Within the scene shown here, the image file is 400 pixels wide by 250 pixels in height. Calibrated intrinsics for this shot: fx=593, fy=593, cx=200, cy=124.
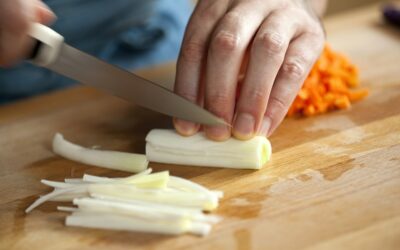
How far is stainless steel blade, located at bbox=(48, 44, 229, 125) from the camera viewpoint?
129cm

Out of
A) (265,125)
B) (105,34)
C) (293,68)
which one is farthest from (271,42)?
(105,34)

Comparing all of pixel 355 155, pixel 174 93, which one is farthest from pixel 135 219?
pixel 355 155

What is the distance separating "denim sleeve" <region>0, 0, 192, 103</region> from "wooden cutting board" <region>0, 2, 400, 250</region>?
168 millimetres

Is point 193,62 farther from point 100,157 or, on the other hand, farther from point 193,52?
point 100,157

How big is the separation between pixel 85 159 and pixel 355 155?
636 millimetres

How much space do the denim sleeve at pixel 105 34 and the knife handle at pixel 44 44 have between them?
0.69 m

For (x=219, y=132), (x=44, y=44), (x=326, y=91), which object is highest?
(x=44, y=44)

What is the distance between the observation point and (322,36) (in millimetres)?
1539

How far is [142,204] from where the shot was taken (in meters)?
1.20

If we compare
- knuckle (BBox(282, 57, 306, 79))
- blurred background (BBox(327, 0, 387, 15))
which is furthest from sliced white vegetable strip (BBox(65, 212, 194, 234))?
blurred background (BBox(327, 0, 387, 15))

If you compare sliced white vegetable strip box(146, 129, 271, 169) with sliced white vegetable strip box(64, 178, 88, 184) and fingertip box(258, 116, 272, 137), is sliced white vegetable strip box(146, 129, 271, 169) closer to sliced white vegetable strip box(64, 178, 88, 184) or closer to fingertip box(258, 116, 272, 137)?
fingertip box(258, 116, 272, 137)

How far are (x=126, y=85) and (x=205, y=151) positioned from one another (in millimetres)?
234

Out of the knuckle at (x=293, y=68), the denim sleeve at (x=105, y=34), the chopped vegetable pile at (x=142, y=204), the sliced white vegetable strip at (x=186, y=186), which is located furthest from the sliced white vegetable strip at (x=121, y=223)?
the denim sleeve at (x=105, y=34)

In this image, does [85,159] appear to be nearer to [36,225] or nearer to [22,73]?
[36,225]
